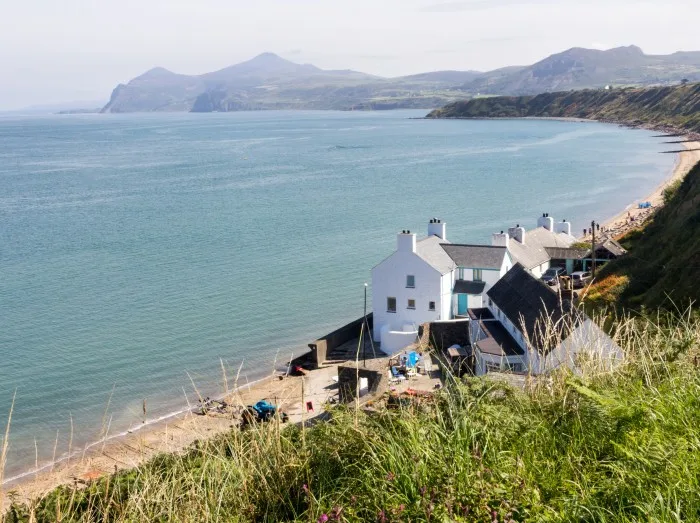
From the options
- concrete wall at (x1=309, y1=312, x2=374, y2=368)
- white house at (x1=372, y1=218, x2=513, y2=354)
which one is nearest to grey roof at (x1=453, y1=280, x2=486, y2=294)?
white house at (x1=372, y1=218, x2=513, y2=354)

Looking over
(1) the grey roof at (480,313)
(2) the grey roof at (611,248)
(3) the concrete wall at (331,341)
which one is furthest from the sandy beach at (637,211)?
(1) the grey roof at (480,313)

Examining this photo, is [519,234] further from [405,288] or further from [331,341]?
[331,341]

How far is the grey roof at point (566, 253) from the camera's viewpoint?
3769 centimetres

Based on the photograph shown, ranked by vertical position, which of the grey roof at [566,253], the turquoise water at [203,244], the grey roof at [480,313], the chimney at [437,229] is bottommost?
the turquoise water at [203,244]

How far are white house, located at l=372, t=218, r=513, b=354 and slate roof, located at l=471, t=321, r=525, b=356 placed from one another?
12.1ft

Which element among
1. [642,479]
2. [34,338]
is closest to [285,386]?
[34,338]

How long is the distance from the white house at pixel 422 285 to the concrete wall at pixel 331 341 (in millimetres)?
1711

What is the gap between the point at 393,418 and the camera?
706cm

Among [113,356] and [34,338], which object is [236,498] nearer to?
[113,356]

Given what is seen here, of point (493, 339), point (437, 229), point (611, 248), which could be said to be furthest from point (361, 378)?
point (611, 248)

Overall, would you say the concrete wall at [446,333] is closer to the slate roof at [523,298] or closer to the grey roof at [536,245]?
the slate roof at [523,298]

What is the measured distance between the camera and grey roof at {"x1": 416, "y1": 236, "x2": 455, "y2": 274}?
30.5 meters

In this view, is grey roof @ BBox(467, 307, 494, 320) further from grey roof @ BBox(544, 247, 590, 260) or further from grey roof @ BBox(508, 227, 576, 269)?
grey roof @ BBox(544, 247, 590, 260)

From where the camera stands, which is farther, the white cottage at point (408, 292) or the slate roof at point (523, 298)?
the white cottage at point (408, 292)
